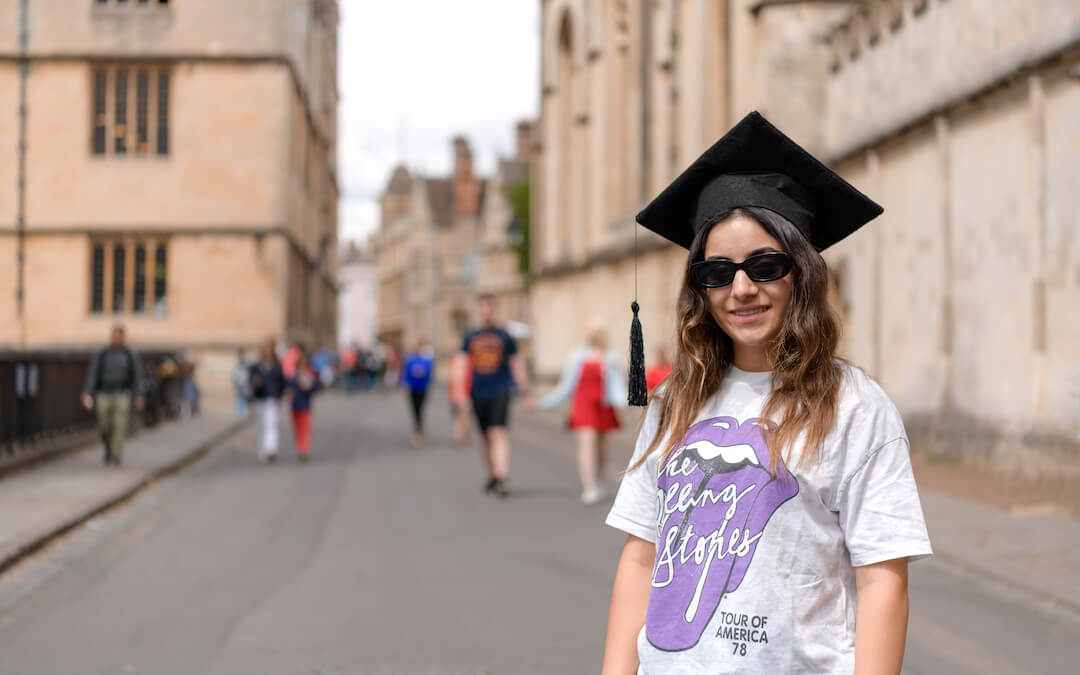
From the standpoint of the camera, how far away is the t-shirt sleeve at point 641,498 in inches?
92.0

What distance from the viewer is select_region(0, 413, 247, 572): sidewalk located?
9203 mm

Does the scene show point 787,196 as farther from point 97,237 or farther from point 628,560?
point 97,237

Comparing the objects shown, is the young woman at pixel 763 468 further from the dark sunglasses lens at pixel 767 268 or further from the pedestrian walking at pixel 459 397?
the pedestrian walking at pixel 459 397

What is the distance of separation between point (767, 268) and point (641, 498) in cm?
49

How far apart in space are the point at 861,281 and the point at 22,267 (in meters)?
25.6

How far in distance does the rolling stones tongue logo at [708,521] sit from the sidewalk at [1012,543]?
3.84m

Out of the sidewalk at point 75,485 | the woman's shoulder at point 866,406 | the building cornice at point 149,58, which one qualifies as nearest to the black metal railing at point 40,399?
the sidewalk at point 75,485

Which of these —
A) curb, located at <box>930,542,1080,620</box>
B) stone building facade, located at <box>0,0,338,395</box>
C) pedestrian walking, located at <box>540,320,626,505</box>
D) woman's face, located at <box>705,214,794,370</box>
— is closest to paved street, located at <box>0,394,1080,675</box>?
curb, located at <box>930,542,1080,620</box>

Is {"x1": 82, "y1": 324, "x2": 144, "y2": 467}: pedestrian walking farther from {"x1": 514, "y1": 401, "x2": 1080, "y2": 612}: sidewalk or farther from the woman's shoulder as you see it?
the woman's shoulder

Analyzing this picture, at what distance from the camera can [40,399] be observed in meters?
15.4

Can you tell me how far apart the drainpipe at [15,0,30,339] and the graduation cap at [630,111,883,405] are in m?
35.1

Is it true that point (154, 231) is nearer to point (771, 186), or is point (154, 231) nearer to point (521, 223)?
point (771, 186)

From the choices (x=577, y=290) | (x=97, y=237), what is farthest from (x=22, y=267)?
(x=577, y=290)

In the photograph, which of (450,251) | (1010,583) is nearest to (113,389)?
(1010,583)
